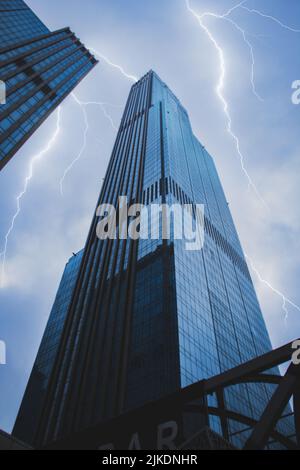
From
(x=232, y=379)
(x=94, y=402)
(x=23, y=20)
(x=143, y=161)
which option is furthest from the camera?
(x=143, y=161)

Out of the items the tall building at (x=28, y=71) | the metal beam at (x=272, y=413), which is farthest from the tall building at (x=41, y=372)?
the metal beam at (x=272, y=413)

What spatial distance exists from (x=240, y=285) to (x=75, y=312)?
42.7 metres

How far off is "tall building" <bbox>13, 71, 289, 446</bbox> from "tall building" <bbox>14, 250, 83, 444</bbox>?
Result: 10.3 meters

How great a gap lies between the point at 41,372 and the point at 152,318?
37802 mm

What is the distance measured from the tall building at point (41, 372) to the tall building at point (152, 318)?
10335 millimetres

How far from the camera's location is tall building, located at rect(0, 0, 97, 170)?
61.9 metres

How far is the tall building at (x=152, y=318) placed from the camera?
46938mm

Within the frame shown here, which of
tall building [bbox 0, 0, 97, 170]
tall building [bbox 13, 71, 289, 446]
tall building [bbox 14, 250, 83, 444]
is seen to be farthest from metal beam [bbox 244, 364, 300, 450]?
tall building [bbox 0, 0, 97, 170]

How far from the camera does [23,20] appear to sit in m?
85.8

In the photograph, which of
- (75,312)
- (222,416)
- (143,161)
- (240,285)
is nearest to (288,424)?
(240,285)

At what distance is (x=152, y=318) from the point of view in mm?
52250

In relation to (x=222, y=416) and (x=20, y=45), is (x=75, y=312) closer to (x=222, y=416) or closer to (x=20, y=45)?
(x=222, y=416)

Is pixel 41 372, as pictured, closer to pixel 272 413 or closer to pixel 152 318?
pixel 152 318

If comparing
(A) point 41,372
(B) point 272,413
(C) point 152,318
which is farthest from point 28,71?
(B) point 272,413
